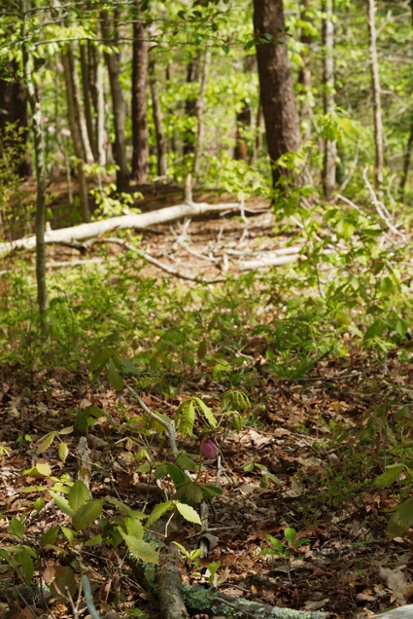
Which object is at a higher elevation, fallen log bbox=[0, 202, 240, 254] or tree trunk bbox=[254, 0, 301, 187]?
tree trunk bbox=[254, 0, 301, 187]

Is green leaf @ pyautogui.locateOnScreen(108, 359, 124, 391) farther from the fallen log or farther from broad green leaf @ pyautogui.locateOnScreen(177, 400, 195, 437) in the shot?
the fallen log

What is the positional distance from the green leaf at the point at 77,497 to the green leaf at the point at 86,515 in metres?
0.09

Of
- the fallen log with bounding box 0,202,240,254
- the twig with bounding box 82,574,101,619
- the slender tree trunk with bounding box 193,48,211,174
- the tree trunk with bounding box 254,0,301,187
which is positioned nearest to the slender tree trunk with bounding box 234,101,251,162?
the slender tree trunk with bounding box 193,48,211,174

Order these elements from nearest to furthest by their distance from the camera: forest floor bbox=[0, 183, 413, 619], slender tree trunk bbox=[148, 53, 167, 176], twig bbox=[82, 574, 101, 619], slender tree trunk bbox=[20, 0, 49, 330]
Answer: twig bbox=[82, 574, 101, 619]
forest floor bbox=[0, 183, 413, 619]
slender tree trunk bbox=[20, 0, 49, 330]
slender tree trunk bbox=[148, 53, 167, 176]

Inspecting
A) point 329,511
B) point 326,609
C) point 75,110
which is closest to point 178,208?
point 75,110

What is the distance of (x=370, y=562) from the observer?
322 centimetres

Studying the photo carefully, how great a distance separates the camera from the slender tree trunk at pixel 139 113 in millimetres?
15562

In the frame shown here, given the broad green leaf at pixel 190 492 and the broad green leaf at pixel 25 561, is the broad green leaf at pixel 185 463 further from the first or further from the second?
the broad green leaf at pixel 25 561

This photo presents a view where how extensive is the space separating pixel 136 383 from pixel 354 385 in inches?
64.7

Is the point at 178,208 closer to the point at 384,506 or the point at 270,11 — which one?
the point at 270,11

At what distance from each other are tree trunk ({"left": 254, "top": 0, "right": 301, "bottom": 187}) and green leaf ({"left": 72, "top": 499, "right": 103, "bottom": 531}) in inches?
331

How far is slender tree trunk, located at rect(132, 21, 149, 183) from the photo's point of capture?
15562 mm

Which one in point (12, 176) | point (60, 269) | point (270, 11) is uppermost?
point (270, 11)

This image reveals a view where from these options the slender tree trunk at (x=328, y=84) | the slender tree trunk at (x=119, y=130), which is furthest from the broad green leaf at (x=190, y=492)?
the slender tree trunk at (x=119, y=130)
